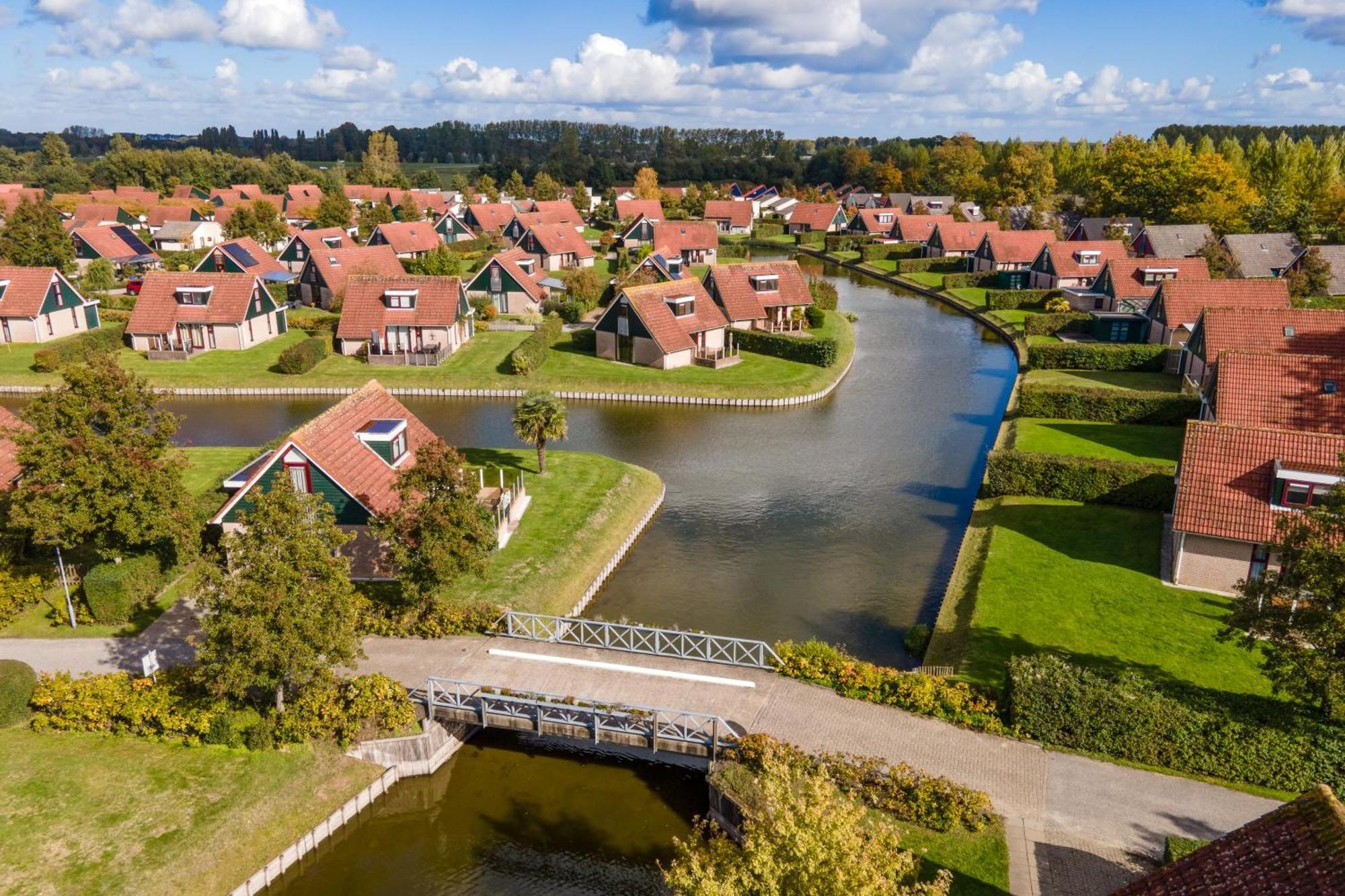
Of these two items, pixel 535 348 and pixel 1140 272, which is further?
pixel 1140 272

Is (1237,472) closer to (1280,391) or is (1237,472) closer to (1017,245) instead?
(1280,391)

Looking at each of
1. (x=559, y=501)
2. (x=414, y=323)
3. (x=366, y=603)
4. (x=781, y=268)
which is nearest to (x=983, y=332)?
(x=781, y=268)

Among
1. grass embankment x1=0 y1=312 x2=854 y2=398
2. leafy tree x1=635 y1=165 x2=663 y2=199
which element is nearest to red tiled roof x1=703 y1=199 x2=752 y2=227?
leafy tree x1=635 y1=165 x2=663 y2=199

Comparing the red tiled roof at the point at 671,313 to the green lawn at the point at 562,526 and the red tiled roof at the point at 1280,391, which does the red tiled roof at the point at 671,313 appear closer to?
the green lawn at the point at 562,526

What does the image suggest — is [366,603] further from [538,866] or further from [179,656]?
[538,866]

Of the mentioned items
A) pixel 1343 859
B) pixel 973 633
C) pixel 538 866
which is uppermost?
pixel 1343 859

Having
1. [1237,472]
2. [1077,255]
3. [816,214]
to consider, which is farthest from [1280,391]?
[816,214]

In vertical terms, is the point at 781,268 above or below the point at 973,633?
above
